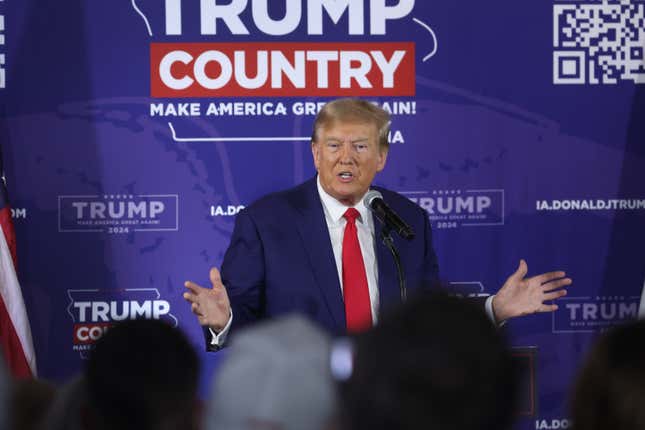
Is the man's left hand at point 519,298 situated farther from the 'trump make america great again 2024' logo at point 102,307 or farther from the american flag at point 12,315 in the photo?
the american flag at point 12,315

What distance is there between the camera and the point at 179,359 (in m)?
1.41

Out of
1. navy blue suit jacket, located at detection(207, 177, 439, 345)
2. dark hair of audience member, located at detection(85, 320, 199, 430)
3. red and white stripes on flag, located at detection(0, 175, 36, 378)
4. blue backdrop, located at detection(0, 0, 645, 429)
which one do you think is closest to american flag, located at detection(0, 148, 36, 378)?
red and white stripes on flag, located at detection(0, 175, 36, 378)

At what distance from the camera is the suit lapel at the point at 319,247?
4.03 m

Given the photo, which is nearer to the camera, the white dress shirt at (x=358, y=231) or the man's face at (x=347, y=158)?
the white dress shirt at (x=358, y=231)

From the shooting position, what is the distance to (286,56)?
518 centimetres

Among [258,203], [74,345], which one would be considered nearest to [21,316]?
[74,345]

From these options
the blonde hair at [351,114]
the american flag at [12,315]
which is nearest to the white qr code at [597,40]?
the blonde hair at [351,114]

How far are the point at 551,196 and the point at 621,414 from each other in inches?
159

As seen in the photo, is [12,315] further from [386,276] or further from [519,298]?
[519,298]

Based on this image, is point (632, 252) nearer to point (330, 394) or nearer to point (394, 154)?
point (394, 154)

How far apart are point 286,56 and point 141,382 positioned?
3953mm

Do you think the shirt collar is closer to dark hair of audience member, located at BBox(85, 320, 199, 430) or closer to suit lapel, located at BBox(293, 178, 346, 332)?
suit lapel, located at BBox(293, 178, 346, 332)

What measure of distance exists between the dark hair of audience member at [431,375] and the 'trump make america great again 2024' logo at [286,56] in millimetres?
→ 4029

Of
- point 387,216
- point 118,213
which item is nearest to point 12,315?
point 118,213
